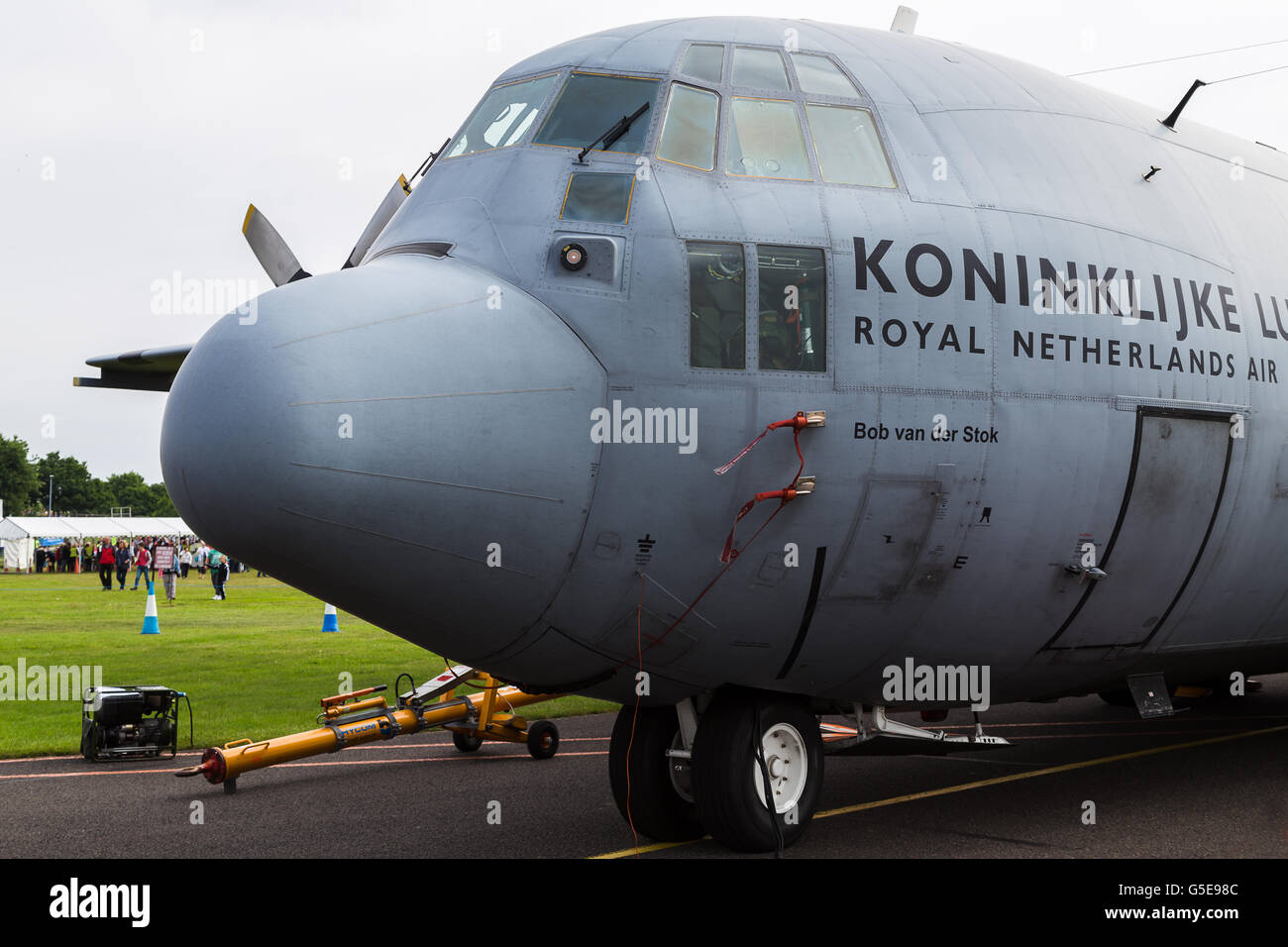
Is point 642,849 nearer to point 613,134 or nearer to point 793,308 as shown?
point 793,308

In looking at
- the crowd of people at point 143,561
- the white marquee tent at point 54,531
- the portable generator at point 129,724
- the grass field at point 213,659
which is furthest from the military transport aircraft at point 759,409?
the white marquee tent at point 54,531

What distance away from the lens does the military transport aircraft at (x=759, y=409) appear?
5695 mm

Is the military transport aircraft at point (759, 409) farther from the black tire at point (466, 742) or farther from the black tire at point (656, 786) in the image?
the black tire at point (466, 742)

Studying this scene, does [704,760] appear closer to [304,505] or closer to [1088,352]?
[304,505]

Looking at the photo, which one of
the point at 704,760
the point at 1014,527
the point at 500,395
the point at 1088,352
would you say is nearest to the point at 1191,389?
the point at 1088,352

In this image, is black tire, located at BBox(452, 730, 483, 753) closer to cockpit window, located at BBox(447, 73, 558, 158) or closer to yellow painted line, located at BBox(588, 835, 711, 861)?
yellow painted line, located at BBox(588, 835, 711, 861)

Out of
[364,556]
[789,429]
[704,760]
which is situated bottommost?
[704,760]

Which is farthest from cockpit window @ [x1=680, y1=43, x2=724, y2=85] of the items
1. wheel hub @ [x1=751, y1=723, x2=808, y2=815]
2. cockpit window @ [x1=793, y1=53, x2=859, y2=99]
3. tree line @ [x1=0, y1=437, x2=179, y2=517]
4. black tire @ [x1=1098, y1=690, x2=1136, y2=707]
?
tree line @ [x1=0, y1=437, x2=179, y2=517]

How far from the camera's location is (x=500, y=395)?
5809mm

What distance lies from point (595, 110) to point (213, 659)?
15.8m

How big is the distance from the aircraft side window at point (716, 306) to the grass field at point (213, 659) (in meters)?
8.28

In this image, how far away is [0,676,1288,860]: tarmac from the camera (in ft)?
25.3
